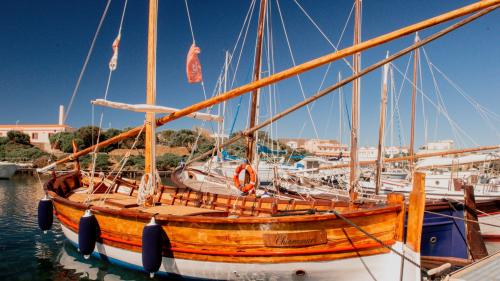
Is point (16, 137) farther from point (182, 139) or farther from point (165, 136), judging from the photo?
point (182, 139)

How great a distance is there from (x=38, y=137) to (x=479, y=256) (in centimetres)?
9047

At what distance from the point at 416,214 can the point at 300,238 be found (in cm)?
238

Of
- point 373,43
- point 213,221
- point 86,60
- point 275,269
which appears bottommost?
point 275,269

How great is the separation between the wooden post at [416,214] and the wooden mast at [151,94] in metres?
6.67

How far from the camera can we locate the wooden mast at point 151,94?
9.16 metres

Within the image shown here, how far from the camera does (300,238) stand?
650 centimetres

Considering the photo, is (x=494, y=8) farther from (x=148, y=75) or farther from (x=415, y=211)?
(x=148, y=75)

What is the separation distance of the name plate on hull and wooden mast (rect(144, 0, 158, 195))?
4.42 m

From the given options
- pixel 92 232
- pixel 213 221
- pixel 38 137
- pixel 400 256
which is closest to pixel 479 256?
pixel 400 256

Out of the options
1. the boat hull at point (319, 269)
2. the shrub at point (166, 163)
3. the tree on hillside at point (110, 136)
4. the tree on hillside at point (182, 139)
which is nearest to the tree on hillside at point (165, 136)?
the tree on hillside at point (182, 139)

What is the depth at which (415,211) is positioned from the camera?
6.41m

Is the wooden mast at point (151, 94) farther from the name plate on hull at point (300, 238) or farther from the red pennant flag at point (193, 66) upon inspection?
the name plate on hull at point (300, 238)

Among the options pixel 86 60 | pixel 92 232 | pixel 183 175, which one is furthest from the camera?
pixel 183 175

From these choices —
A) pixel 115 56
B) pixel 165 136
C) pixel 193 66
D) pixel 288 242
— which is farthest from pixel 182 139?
pixel 288 242
